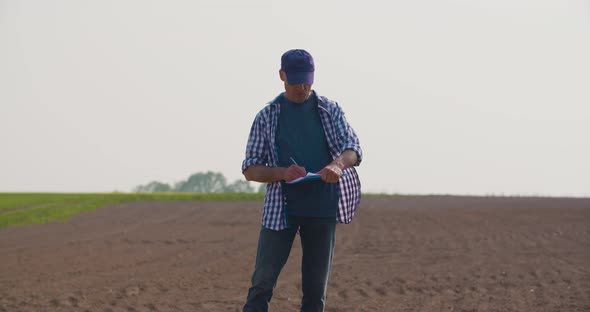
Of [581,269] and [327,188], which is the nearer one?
[327,188]

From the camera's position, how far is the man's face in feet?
16.6

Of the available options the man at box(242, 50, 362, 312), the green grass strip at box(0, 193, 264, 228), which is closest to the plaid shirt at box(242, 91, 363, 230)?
the man at box(242, 50, 362, 312)

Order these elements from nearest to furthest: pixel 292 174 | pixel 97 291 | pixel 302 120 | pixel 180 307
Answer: pixel 292 174 < pixel 302 120 < pixel 180 307 < pixel 97 291

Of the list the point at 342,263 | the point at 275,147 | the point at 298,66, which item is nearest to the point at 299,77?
the point at 298,66

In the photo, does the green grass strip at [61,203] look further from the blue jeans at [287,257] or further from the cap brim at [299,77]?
the cap brim at [299,77]

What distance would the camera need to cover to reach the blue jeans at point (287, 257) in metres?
5.12

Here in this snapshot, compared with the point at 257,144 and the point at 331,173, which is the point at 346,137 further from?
the point at 257,144

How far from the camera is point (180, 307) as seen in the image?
8859 mm

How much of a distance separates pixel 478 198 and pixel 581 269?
18.0 meters

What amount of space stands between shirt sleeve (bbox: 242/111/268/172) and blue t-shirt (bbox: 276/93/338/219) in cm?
10

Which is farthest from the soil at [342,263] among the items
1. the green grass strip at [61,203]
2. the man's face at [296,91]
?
the man's face at [296,91]

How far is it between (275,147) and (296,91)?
1.29 ft

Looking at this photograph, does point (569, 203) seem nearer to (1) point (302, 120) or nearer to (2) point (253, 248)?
(2) point (253, 248)

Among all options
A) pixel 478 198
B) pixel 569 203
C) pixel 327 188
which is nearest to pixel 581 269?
pixel 327 188
